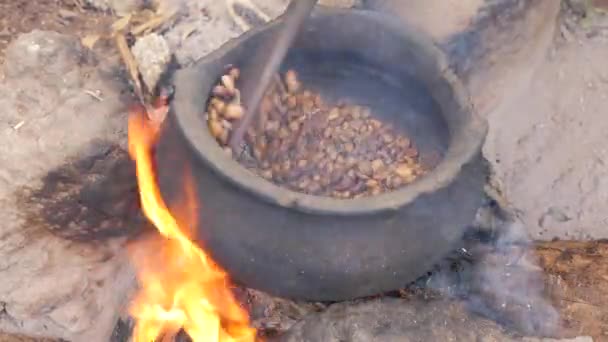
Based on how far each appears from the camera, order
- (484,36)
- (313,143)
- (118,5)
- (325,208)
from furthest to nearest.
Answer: (118,5), (484,36), (313,143), (325,208)

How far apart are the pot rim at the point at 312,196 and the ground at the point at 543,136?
2.28 feet

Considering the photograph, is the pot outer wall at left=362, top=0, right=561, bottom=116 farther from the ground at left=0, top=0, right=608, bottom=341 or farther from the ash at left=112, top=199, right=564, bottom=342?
the ash at left=112, top=199, right=564, bottom=342

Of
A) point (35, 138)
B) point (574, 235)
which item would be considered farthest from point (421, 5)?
point (35, 138)

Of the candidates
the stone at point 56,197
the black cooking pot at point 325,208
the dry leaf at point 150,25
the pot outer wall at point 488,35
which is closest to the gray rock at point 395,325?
the black cooking pot at point 325,208

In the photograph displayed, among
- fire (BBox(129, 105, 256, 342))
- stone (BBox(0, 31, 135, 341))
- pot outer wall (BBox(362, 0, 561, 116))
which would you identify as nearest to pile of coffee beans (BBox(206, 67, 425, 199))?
fire (BBox(129, 105, 256, 342))

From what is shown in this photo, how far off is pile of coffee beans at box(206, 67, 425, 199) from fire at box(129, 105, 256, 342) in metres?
0.32

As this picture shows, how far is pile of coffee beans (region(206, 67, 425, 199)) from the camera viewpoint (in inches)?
98.6

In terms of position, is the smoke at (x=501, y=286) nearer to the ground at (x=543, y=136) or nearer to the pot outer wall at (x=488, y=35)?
the ground at (x=543, y=136)

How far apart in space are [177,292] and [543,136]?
163cm

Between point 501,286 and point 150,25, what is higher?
point 501,286

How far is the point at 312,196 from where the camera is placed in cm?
212

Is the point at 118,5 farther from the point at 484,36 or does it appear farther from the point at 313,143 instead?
the point at 484,36

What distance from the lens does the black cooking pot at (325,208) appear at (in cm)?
213

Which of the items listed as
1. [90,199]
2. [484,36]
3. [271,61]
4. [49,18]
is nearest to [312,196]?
[271,61]
